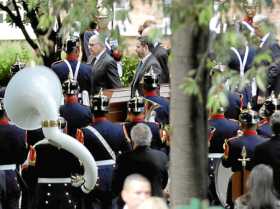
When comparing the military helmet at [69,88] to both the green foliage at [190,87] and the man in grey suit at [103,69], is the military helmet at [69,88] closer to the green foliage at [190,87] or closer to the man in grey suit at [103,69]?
the man in grey suit at [103,69]

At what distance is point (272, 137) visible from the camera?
10.3m

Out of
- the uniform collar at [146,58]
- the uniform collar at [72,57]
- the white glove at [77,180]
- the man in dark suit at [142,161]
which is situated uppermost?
the uniform collar at [72,57]

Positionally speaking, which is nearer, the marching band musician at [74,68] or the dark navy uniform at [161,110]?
the dark navy uniform at [161,110]

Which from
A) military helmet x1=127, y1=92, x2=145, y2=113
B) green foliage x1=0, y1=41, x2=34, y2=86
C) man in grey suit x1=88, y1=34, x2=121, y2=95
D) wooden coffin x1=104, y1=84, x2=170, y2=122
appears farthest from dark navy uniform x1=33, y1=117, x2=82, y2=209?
green foliage x1=0, y1=41, x2=34, y2=86

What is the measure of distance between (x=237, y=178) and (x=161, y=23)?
560 centimetres

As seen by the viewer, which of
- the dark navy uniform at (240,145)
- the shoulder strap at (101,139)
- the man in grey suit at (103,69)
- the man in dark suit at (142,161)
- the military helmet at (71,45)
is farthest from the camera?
the man in grey suit at (103,69)

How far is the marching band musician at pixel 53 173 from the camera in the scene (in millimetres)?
10352

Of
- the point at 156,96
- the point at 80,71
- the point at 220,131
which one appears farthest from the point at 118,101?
the point at 220,131

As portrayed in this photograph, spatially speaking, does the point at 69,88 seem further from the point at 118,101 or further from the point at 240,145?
the point at 240,145

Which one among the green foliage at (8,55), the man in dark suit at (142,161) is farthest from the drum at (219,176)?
the green foliage at (8,55)

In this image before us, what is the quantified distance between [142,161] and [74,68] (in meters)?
3.93

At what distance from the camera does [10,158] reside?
436 inches

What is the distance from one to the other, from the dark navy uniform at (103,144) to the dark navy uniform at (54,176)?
339 millimetres

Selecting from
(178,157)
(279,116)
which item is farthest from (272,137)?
(178,157)
